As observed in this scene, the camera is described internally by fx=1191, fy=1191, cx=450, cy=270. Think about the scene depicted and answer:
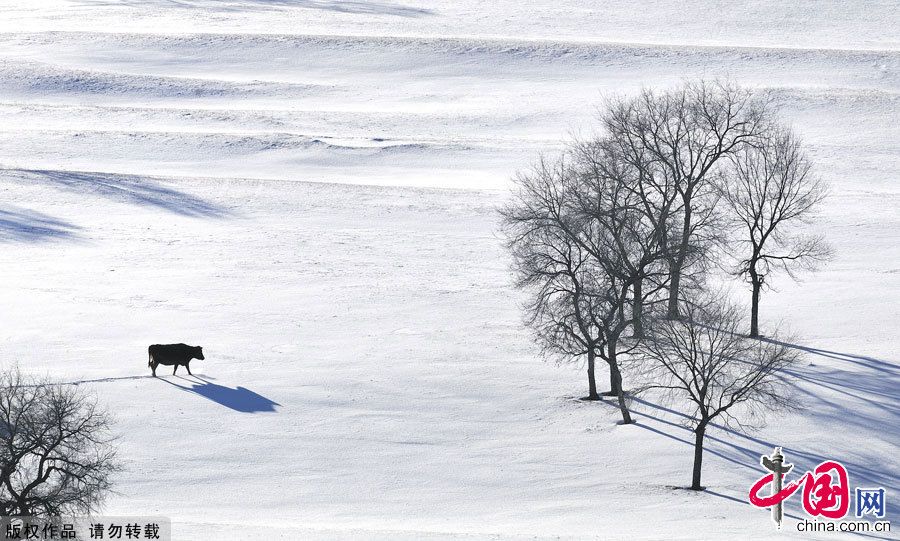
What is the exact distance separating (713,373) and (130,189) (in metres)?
36.3

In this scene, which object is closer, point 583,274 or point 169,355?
point 169,355

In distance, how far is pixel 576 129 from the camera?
6575 centimetres

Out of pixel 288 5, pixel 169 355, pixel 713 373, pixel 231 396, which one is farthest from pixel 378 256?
pixel 288 5

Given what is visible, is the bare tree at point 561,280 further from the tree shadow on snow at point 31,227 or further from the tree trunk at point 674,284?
the tree shadow on snow at point 31,227

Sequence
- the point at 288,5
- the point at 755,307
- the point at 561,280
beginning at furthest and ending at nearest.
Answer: the point at 288,5 < the point at 755,307 < the point at 561,280

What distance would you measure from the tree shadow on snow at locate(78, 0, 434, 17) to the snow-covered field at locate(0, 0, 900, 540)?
3.26 feet

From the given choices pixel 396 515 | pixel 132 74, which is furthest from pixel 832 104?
pixel 396 515

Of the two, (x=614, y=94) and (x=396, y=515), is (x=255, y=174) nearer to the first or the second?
(x=614, y=94)

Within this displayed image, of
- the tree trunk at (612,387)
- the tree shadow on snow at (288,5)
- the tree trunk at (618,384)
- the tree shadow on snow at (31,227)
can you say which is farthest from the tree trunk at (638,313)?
the tree shadow on snow at (288,5)

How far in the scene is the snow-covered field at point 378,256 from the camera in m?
25.6

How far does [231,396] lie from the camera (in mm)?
30000

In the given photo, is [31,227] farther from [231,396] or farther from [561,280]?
[561,280]

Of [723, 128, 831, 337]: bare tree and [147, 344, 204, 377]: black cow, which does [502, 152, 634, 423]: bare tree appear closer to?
[723, 128, 831, 337]: bare tree

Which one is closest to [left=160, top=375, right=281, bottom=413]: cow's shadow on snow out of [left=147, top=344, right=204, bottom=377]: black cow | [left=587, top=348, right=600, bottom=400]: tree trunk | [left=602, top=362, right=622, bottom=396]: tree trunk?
[left=147, top=344, right=204, bottom=377]: black cow
